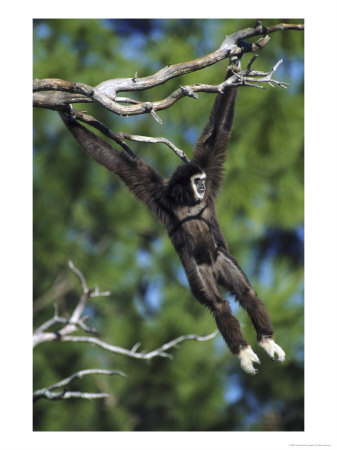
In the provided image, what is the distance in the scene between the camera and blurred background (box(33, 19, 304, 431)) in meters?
7.81

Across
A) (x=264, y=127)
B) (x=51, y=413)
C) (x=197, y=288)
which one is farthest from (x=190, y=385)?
(x=197, y=288)

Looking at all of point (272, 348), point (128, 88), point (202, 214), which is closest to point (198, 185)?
point (202, 214)

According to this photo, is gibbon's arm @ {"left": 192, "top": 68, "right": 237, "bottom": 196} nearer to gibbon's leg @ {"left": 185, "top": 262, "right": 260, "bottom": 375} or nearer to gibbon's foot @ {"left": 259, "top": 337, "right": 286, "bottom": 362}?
gibbon's leg @ {"left": 185, "top": 262, "right": 260, "bottom": 375}

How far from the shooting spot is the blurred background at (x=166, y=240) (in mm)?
7812

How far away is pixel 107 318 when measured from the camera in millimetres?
9336

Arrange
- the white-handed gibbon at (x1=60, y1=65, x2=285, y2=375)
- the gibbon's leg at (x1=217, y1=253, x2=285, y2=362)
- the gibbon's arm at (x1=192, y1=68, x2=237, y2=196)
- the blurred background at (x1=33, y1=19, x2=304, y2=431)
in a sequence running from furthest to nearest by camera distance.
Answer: the blurred background at (x1=33, y1=19, x2=304, y2=431), the gibbon's arm at (x1=192, y1=68, x2=237, y2=196), the gibbon's leg at (x1=217, y1=253, x2=285, y2=362), the white-handed gibbon at (x1=60, y1=65, x2=285, y2=375)

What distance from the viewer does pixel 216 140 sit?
15.8 ft

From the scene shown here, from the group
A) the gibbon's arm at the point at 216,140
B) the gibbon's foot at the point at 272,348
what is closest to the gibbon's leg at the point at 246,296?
the gibbon's foot at the point at 272,348

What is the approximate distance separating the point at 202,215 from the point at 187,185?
27cm

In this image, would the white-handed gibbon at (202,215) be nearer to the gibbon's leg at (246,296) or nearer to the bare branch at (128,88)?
the gibbon's leg at (246,296)

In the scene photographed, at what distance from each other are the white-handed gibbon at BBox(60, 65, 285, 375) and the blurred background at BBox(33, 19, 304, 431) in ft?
9.77

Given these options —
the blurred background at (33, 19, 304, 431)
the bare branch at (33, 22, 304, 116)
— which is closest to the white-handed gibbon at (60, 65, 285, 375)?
the bare branch at (33, 22, 304, 116)

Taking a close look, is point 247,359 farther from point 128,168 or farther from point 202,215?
point 128,168
